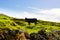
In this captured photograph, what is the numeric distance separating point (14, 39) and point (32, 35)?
16.0 ft

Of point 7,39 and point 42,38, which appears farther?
point 42,38

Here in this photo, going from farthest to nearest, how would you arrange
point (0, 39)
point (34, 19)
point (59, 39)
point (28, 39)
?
point (34, 19) < point (59, 39) < point (28, 39) < point (0, 39)

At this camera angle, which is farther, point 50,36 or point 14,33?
point 50,36

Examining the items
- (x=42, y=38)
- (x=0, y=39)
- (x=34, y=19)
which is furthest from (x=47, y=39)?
(x=34, y=19)

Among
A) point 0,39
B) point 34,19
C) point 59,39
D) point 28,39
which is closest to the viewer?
point 0,39

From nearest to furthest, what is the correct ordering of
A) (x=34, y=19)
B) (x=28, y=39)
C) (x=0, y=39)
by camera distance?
(x=0, y=39) → (x=28, y=39) → (x=34, y=19)

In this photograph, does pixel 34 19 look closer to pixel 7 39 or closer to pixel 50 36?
pixel 50 36

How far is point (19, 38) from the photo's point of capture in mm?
47156

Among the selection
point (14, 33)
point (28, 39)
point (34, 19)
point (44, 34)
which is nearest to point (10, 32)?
point (14, 33)

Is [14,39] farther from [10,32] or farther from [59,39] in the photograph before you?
[59,39]

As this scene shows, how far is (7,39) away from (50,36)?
11017 mm

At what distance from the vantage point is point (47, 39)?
49656 mm

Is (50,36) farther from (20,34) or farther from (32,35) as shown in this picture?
(20,34)

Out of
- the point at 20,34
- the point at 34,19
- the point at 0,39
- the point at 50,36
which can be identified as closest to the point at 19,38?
the point at 20,34
